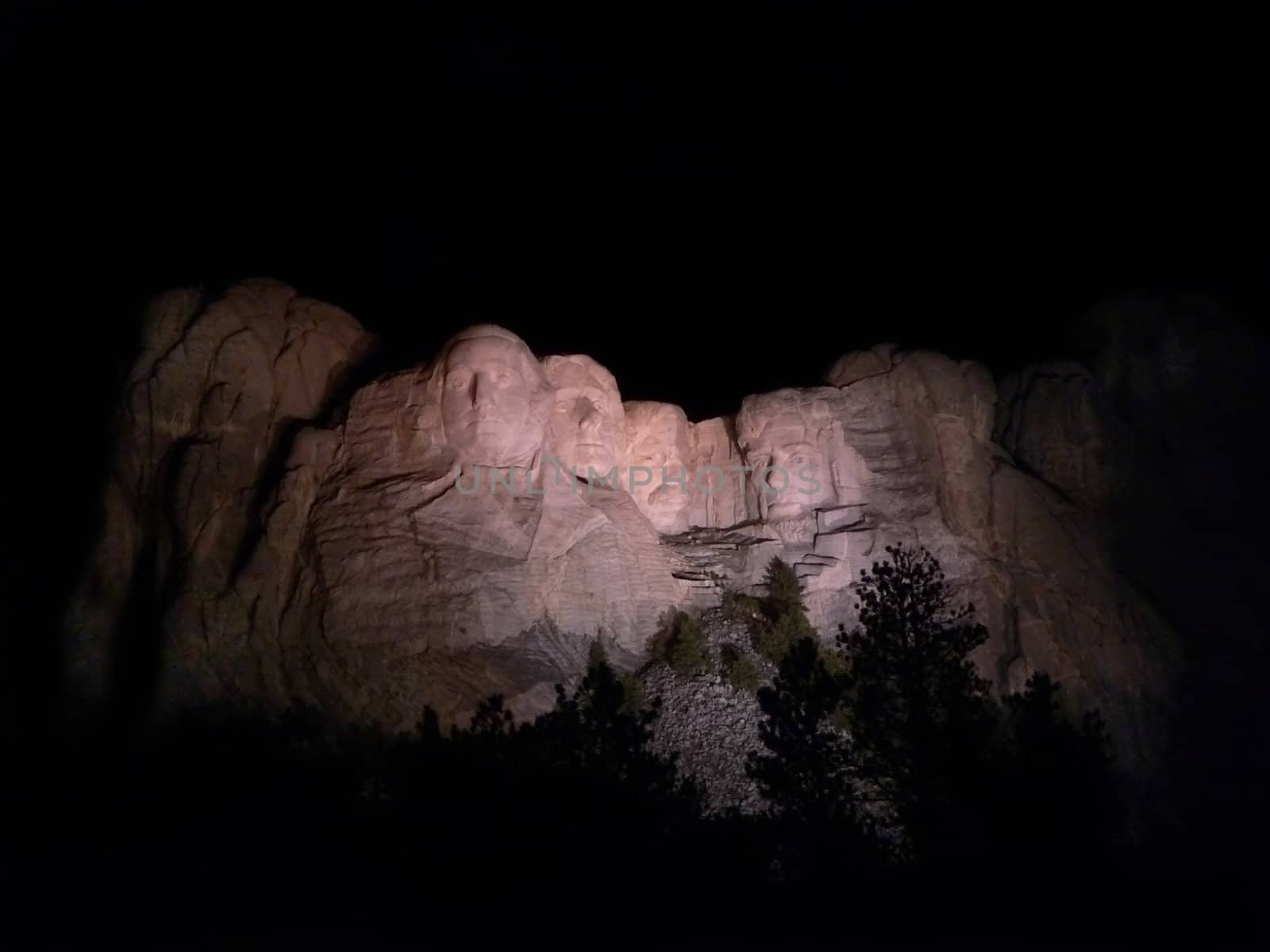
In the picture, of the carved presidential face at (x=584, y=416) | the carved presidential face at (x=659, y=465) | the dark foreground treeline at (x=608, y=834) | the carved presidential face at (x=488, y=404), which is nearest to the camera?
the dark foreground treeline at (x=608, y=834)

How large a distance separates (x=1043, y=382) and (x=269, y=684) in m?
15.4

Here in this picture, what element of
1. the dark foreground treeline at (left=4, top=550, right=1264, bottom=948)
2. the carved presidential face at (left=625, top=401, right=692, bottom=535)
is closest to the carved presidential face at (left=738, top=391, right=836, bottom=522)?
the carved presidential face at (left=625, top=401, right=692, bottom=535)

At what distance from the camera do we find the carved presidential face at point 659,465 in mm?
19094

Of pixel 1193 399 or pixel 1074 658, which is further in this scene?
pixel 1193 399

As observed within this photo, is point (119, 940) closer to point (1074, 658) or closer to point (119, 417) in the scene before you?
point (119, 417)

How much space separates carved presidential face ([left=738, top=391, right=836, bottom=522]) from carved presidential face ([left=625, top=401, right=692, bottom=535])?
62.5 inches

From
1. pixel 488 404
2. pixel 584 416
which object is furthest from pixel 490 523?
pixel 584 416

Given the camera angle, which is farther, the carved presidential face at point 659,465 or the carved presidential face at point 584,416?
the carved presidential face at point 659,465

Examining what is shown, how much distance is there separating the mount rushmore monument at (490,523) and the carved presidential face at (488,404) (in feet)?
0.14

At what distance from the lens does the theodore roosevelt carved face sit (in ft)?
49.9

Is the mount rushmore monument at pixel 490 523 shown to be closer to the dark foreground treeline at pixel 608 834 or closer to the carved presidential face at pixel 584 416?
the carved presidential face at pixel 584 416

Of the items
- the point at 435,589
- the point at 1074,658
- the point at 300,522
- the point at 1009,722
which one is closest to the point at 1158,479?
the point at 1074,658

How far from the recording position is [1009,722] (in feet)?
48.4

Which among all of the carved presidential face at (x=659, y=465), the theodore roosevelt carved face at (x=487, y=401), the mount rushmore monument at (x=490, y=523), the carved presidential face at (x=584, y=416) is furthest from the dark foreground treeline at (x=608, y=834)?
the carved presidential face at (x=659, y=465)
